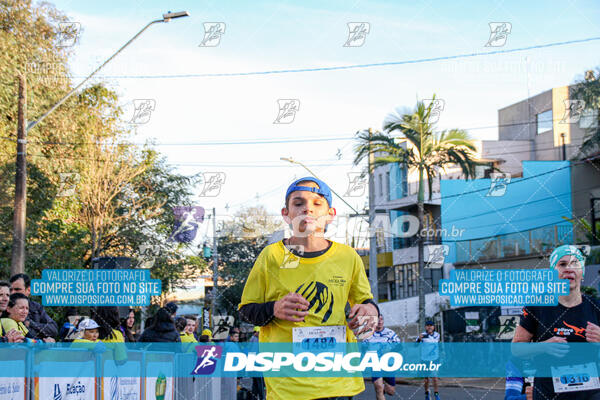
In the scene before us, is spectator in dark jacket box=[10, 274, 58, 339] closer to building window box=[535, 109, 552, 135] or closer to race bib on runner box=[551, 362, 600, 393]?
race bib on runner box=[551, 362, 600, 393]

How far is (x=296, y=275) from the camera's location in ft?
12.2

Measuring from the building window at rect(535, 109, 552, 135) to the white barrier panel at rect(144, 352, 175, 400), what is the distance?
31.2 metres

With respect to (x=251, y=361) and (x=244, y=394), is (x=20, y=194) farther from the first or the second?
(x=251, y=361)

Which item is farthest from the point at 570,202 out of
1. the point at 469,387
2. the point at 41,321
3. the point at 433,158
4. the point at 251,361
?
the point at 251,361

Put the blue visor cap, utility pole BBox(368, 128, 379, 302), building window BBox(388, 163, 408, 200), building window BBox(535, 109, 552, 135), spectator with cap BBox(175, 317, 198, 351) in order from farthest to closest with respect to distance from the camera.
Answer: building window BBox(388, 163, 408, 200) < building window BBox(535, 109, 552, 135) < utility pole BBox(368, 128, 379, 302) < spectator with cap BBox(175, 317, 198, 351) < the blue visor cap

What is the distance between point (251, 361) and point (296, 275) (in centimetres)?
111

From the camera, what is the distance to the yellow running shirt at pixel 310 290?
3.61m

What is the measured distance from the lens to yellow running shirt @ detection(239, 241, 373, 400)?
361 cm
